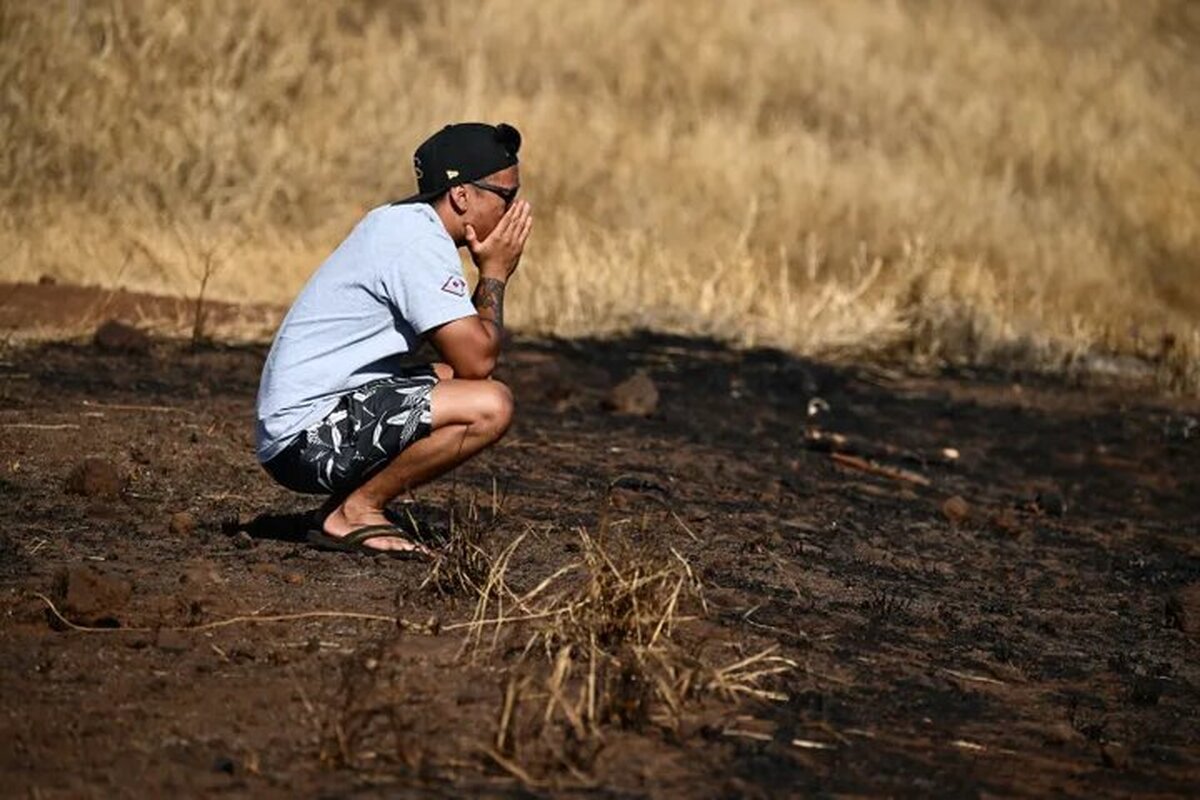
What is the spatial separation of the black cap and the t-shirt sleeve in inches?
9.5

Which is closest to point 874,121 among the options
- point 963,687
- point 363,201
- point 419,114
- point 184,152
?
point 419,114

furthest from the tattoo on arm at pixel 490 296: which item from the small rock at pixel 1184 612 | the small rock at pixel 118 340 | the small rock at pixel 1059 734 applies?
the small rock at pixel 118 340

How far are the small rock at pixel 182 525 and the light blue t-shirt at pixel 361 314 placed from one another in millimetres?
664

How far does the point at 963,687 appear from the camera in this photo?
6.24 m

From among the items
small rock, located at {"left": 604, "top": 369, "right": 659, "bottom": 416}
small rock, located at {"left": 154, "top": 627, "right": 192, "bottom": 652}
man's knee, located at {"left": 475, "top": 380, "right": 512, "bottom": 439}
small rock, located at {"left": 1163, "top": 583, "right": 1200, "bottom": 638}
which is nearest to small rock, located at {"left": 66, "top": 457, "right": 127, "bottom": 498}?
man's knee, located at {"left": 475, "top": 380, "right": 512, "bottom": 439}

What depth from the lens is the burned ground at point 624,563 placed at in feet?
16.9

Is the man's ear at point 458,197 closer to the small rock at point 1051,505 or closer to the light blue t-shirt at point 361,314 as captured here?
the light blue t-shirt at point 361,314

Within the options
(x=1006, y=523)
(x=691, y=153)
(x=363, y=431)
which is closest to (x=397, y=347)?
(x=363, y=431)

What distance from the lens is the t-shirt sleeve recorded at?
6.46 m

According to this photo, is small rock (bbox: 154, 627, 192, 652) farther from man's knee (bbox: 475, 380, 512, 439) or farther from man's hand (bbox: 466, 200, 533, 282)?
man's hand (bbox: 466, 200, 533, 282)

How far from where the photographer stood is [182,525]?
7.34m

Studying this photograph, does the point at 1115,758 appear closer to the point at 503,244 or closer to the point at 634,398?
the point at 503,244

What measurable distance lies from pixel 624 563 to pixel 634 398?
17.5 ft

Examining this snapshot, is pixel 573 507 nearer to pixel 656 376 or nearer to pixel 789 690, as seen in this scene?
pixel 789 690
